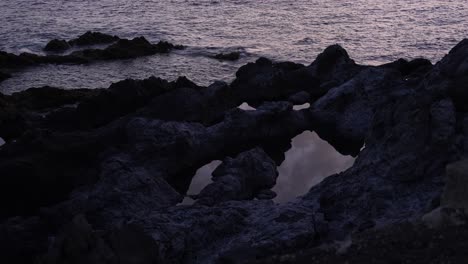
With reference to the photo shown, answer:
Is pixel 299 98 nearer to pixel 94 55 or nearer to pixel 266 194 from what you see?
Result: pixel 266 194

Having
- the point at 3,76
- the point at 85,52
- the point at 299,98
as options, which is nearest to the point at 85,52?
the point at 85,52

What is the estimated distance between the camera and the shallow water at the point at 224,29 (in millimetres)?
54375

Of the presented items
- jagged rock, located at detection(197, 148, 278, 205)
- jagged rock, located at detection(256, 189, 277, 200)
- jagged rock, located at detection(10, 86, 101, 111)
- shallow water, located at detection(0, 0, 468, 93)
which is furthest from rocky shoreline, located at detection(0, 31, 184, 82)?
jagged rock, located at detection(256, 189, 277, 200)

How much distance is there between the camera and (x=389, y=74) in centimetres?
3666

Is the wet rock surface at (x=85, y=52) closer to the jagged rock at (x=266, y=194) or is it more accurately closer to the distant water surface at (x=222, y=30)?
the distant water surface at (x=222, y=30)

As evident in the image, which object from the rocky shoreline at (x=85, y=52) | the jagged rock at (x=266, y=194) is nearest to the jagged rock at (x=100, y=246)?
the jagged rock at (x=266, y=194)

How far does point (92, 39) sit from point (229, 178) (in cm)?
4292

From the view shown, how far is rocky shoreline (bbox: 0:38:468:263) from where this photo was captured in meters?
19.1

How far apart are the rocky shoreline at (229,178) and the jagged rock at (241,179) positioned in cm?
7

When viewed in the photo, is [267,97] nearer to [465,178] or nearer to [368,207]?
[368,207]

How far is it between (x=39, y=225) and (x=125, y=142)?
6639mm

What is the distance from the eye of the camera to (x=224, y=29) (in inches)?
2869

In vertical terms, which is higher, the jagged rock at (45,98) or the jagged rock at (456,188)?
the jagged rock at (456,188)

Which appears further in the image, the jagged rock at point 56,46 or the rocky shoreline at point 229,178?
the jagged rock at point 56,46
